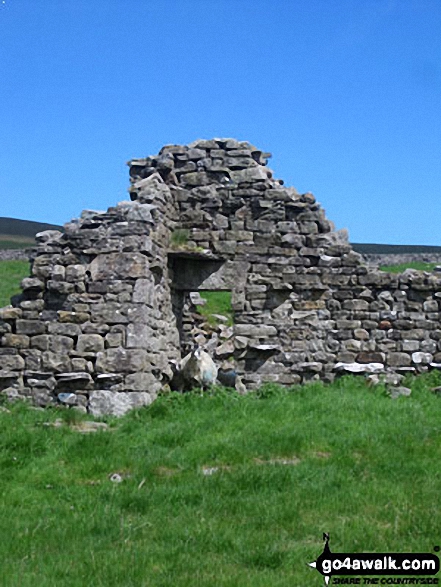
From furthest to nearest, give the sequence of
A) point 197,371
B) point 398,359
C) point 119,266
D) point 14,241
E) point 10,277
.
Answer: point 14,241 → point 10,277 → point 398,359 → point 197,371 → point 119,266

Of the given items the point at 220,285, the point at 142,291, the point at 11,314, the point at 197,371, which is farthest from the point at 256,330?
the point at 11,314

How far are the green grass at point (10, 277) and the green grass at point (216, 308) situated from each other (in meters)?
6.25

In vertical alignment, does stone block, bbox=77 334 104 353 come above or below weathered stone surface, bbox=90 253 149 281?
below

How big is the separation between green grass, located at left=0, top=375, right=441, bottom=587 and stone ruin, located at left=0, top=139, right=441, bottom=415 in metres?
1.41

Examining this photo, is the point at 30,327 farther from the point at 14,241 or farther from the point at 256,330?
the point at 14,241

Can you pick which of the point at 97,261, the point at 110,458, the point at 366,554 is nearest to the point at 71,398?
the point at 97,261

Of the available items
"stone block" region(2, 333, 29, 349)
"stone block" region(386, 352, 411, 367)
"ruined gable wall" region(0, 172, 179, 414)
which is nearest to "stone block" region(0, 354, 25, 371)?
"ruined gable wall" region(0, 172, 179, 414)

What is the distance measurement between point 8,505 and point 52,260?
562 centimetres

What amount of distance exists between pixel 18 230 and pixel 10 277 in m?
35.4

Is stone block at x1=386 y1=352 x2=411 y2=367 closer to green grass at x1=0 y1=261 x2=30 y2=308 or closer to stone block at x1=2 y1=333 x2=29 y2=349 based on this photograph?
stone block at x1=2 y1=333 x2=29 y2=349

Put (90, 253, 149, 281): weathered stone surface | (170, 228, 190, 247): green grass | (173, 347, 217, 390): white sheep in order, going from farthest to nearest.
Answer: (170, 228, 190, 247): green grass < (173, 347, 217, 390): white sheep < (90, 253, 149, 281): weathered stone surface

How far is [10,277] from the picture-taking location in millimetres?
30094

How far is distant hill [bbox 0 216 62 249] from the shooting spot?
55.0 meters

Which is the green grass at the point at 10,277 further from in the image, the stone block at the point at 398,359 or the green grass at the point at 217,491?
the green grass at the point at 217,491
